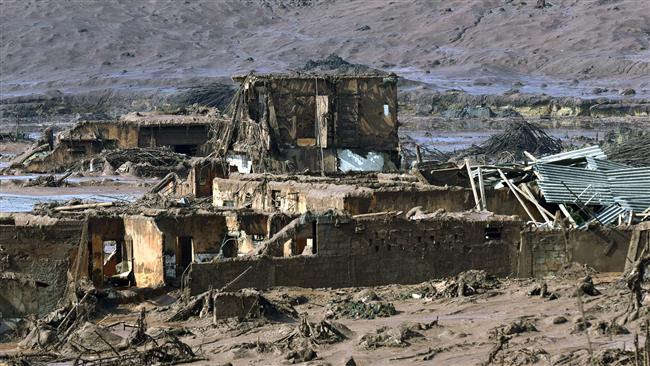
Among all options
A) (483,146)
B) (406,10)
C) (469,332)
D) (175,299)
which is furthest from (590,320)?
(406,10)

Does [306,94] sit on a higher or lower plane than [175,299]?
higher

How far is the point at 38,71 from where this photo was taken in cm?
10481

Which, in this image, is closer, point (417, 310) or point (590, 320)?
point (590, 320)

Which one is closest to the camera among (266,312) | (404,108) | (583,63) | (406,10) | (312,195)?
(266,312)

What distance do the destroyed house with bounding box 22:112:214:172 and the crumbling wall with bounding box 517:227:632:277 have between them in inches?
1150

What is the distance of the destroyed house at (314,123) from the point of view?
3838 cm

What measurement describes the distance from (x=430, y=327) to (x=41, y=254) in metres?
7.03

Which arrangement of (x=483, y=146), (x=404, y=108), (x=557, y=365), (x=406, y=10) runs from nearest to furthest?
(x=557, y=365) → (x=483, y=146) → (x=404, y=108) → (x=406, y=10)

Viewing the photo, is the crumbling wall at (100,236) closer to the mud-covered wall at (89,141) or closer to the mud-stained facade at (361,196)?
the mud-stained facade at (361,196)

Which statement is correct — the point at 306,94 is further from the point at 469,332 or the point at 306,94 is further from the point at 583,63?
the point at 583,63

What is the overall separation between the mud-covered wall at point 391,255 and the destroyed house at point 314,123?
1375 cm

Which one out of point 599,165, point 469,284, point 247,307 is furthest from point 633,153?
point 247,307

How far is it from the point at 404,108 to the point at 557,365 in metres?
70.4

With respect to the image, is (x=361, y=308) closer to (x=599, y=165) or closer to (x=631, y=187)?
(x=631, y=187)
